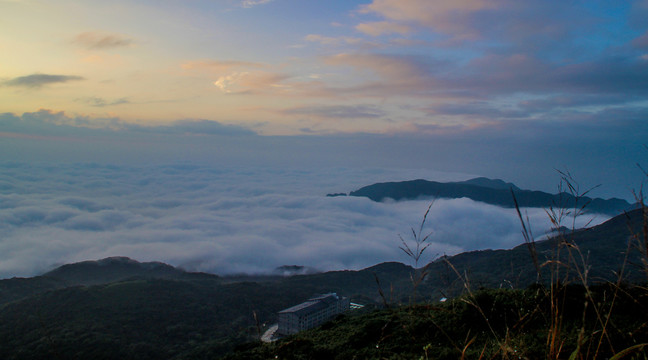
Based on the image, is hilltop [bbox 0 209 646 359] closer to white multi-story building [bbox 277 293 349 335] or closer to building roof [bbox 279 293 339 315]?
white multi-story building [bbox 277 293 349 335]

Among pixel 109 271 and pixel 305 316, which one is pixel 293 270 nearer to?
pixel 109 271

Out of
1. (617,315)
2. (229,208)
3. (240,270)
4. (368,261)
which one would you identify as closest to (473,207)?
(368,261)

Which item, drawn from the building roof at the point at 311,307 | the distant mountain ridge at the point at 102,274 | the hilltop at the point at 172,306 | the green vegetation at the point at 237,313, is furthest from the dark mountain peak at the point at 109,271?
the building roof at the point at 311,307

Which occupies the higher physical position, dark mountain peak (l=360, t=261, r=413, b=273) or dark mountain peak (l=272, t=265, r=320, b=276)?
dark mountain peak (l=360, t=261, r=413, b=273)

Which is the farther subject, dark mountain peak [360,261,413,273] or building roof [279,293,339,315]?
dark mountain peak [360,261,413,273]

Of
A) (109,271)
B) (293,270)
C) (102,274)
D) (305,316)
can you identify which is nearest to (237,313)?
(305,316)

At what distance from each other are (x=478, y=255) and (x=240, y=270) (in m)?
58.1

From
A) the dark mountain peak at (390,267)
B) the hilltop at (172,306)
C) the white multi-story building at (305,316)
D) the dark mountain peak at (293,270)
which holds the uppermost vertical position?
the white multi-story building at (305,316)

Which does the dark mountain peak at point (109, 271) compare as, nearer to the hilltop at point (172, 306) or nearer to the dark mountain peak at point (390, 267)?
the hilltop at point (172, 306)

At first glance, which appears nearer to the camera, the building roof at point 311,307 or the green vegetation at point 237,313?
the green vegetation at point 237,313

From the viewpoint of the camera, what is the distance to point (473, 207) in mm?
114875

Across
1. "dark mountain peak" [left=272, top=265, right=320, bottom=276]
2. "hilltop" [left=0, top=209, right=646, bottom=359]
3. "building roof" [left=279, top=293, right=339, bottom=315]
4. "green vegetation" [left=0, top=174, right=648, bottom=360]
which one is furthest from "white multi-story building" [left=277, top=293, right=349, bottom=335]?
"dark mountain peak" [left=272, top=265, right=320, bottom=276]

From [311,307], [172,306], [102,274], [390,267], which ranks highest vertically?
[311,307]

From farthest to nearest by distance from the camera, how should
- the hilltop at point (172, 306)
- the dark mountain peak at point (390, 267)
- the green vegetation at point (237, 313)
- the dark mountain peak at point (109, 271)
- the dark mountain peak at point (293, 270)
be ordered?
the dark mountain peak at point (293, 270) → the dark mountain peak at point (390, 267) → the dark mountain peak at point (109, 271) → the hilltop at point (172, 306) → the green vegetation at point (237, 313)
